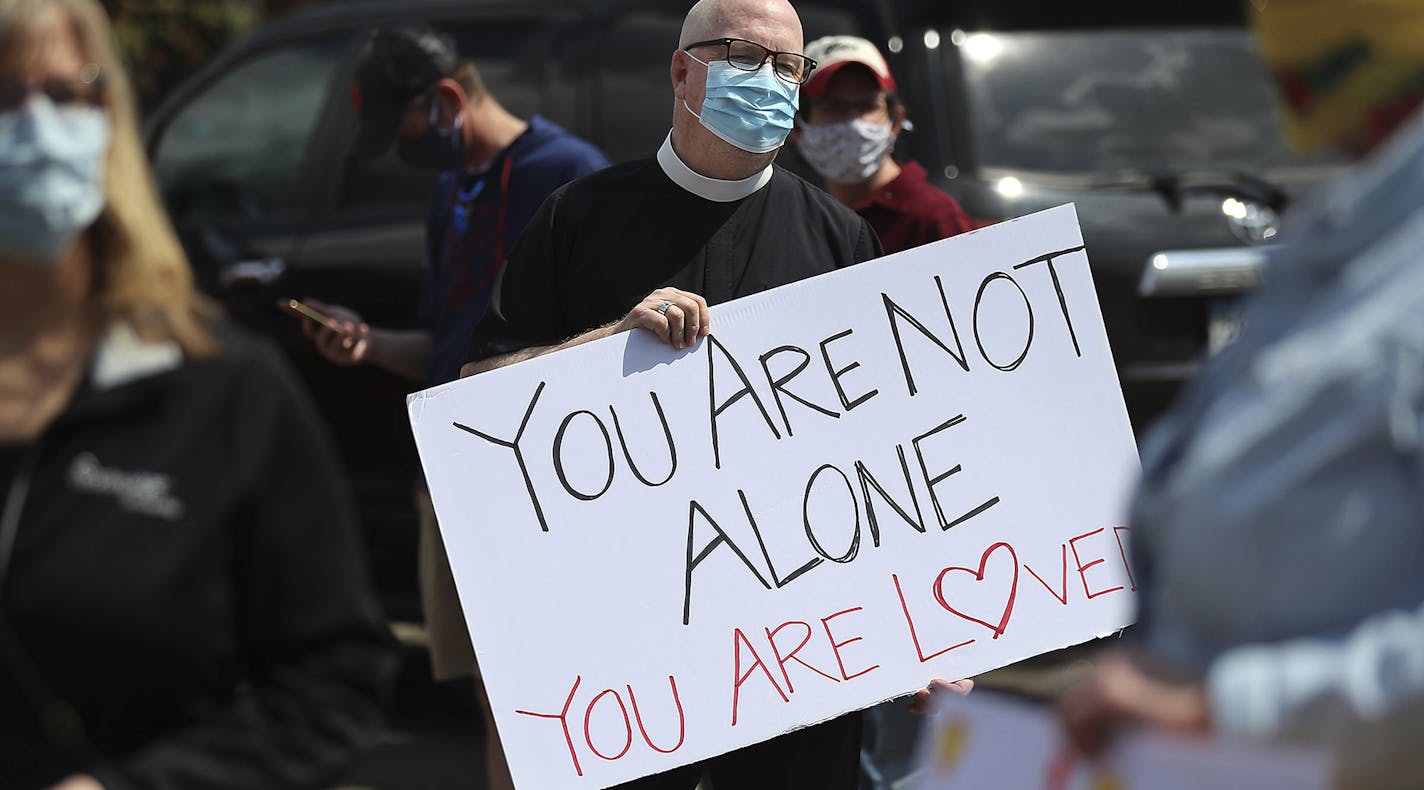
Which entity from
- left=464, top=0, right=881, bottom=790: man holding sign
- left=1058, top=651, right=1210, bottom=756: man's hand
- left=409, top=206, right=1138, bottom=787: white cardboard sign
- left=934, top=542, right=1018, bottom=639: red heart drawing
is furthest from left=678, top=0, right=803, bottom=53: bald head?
left=1058, top=651, right=1210, bottom=756: man's hand

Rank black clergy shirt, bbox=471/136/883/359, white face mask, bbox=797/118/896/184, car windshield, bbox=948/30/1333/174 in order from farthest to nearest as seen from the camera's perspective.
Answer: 1. car windshield, bbox=948/30/1333/174
2. white face mask, bbox=797/118/896/184
3. black clergy shirt, bbox=471/136/883/359

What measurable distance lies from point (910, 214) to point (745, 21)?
2.56ft

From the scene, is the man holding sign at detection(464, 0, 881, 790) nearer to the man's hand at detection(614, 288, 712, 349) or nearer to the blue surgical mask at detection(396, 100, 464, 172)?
the man's hand at detection(614, 288, 712, 349)

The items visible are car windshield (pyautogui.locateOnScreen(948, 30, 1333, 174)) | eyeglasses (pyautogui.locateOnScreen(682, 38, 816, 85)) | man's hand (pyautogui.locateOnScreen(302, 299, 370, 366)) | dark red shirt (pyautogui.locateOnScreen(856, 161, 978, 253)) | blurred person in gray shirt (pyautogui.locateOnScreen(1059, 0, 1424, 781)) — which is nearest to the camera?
blurred person in gray shirt (pyautogui.locateOnScreen(1059, 0, 1424, 781))

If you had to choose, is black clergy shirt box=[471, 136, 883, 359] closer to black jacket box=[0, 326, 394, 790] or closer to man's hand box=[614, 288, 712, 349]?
man's hand box=[614, 288, 712, 349]

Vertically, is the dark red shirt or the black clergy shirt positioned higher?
the black clergy shirt

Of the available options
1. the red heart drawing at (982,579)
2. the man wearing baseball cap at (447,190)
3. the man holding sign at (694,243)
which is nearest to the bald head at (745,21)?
the man holding sign at (694,243)

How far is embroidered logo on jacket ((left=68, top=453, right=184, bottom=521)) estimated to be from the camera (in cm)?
174

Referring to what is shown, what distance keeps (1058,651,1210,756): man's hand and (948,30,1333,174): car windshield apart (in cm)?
327

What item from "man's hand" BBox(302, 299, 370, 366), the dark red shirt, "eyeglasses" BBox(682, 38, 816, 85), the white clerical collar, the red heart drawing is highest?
"eyeglasses" BBox(682, 38, 816, 85)

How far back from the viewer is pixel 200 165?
580 centimetres

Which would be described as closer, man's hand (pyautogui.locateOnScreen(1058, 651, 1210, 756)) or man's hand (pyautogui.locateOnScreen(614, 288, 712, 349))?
man's hand (pyautogui.locateOnScreen(1058, 651, 1210, 756))

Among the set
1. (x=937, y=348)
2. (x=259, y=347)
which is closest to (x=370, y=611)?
(x=259, y=347)

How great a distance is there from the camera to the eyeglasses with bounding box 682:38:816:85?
3.08 metres
